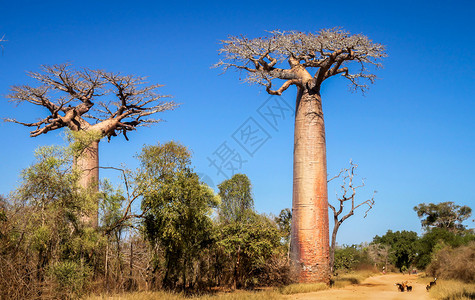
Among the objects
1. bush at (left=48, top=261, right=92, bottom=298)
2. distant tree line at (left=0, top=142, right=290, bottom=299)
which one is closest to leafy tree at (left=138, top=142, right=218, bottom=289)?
distant tree line at (left=0, top=142, right=290, bottom=299)

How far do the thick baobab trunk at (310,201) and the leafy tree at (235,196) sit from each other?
4232 mm

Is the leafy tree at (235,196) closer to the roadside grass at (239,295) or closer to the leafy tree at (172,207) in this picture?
the leafy tree at (172,207)

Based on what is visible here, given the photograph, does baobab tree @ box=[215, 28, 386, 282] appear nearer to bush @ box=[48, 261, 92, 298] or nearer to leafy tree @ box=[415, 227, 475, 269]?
bush @ box=[48, 261, 92, 298]

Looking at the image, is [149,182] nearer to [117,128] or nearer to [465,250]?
[117,128]

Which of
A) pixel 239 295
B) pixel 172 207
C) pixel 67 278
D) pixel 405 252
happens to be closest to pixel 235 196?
pixel 172 207

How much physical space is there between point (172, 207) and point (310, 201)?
3.82m

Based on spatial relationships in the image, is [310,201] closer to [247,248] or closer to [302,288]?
[247,248]

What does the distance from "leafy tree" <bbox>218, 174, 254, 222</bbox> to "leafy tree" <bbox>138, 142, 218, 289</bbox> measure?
4173 mm

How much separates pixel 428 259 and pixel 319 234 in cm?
1406

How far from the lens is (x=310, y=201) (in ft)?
40.0

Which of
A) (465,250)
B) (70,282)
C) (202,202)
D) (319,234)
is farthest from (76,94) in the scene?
(465,250)

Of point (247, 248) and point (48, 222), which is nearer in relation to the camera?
point (48, 222)

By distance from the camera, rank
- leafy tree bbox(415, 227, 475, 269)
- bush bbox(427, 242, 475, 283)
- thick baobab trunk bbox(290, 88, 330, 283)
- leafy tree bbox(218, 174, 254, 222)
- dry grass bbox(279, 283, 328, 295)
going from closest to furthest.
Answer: dry grass bbox(279, 283, 328, 295) → thick baobab trunk bbox(290, 88, 330, 283) → bush bbox(427, 242, 475, 283) → leafy tree bbox(218, 174, 254, 222) → leafy tree bbox(415, 227, 475, 269)

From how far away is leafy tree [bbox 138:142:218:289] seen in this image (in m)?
10.9
